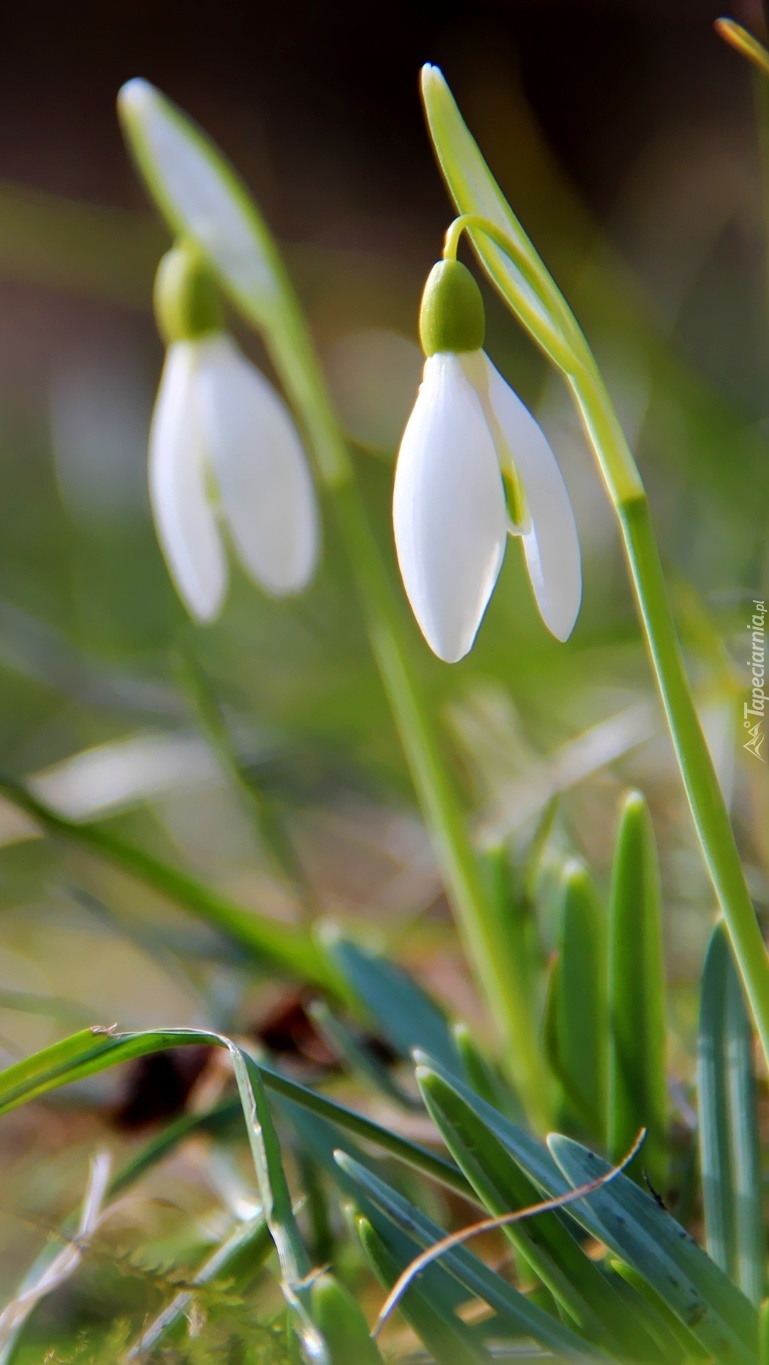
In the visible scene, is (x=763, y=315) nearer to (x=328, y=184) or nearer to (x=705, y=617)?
(x=705, y=617)

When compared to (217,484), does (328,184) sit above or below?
above

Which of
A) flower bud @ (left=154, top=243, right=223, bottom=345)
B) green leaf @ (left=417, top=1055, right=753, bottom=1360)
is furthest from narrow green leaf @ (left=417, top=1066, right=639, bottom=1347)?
flower bud @ (left=154, top=243, right=223, bottom=345)

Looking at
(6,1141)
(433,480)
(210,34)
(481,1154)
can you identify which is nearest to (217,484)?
(433,480)

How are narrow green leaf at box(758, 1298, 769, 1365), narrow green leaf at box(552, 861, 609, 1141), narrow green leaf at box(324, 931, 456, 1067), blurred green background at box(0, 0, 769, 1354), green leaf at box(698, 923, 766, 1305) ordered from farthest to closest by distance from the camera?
blurred green background at box(0, 0, 769, 1354)
narrow green leaf at box(324, 931, 456, 1067)
narrow green leaf at box(552, 861, 609, 1141)
green leaf at box(698, 923, 766, 1305)
narrow green leaf at box(758, 1298, 769, 1365)

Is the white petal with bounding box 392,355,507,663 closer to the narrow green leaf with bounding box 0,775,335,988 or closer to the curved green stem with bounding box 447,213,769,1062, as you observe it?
the curved green stem with bounding box 447,213,769,1062

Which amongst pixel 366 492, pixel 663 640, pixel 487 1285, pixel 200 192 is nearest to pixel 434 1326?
pixel 487 1285

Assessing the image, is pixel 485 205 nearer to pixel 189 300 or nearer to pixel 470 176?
pixel 470 176

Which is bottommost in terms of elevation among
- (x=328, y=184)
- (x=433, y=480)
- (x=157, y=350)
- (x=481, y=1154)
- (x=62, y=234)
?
(x=481, y=1154)
